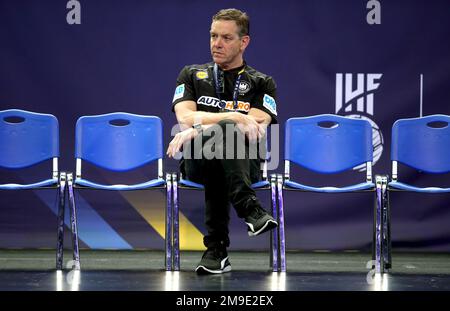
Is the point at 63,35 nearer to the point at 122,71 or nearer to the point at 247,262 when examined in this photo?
the point at 122,71

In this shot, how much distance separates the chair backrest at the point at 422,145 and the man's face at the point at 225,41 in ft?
4.02

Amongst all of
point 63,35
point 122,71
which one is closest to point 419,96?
point 122,71

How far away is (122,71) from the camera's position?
5754mm

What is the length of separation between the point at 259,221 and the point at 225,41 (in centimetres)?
117

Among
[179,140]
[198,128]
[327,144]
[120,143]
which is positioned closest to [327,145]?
[327,144]

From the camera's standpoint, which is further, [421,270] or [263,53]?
[263,53]

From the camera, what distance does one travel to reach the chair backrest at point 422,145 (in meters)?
5.00

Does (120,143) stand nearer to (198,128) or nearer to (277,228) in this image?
(198,128)

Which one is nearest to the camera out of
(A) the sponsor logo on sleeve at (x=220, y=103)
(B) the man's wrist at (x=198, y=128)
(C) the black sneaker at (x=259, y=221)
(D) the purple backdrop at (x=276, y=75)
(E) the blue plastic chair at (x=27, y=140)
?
(C) the black sneaker at (x=259, y=221)

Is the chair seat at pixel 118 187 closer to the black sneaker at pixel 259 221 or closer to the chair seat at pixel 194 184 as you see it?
the chair seat at pixel 194 184

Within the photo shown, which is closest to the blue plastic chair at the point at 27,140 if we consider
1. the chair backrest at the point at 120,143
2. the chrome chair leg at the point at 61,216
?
the chair backrest at the point at 120,143

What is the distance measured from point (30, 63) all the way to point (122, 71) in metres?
0.69

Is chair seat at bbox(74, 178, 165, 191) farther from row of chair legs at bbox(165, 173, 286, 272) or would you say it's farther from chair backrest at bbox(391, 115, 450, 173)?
chair backrest at bbox(391, 115, 450, 173)

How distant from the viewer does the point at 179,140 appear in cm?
417
